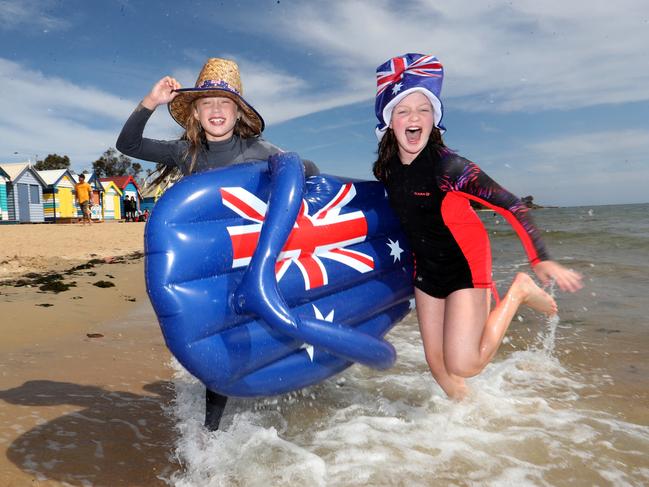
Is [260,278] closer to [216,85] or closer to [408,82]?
[216,85]

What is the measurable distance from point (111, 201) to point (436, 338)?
2921 cm

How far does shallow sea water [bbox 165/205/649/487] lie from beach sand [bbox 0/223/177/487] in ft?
0.57

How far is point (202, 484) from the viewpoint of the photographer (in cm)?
193

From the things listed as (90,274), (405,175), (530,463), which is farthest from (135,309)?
(530,463)

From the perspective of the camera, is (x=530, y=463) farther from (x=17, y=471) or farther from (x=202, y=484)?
(x=17, y=471)

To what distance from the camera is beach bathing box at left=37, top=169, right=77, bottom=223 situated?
23641 millimetres

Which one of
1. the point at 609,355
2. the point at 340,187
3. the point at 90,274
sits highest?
the point at 340,187

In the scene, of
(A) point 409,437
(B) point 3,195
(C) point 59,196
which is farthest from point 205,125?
(C) point 59,196

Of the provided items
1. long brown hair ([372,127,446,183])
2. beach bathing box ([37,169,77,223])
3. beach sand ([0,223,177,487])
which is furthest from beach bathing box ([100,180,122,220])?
long brown hair ([372,127,446,183])

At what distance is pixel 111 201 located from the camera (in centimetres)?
2891

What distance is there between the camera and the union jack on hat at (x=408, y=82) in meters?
2.48

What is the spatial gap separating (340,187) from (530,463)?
57.7 inches

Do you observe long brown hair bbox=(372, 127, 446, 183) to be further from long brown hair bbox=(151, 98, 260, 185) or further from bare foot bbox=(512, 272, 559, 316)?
bare foot bbox=(512, 272, 559, 316)

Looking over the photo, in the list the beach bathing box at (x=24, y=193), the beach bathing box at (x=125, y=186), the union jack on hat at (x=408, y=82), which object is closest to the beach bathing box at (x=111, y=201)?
the beach bathing box at (x=125, y=186)
